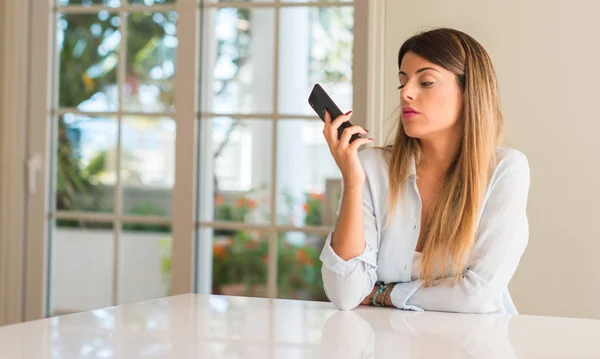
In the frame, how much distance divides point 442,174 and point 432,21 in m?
0.88

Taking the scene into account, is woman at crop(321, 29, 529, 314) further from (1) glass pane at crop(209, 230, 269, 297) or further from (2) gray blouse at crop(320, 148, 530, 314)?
(1) glass pane at crop(209, 230, 269, 297)

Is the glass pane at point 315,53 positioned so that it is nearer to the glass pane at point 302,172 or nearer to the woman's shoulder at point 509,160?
Result: the glass pane at point 302,172

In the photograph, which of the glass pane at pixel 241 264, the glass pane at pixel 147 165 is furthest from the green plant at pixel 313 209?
the glass pane at pixel 147 165

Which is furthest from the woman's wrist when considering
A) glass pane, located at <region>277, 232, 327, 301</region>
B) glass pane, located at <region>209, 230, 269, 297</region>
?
glass pane, located at <region>209, 230, 269, 297</region>

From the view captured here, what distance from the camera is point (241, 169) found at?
593 cm

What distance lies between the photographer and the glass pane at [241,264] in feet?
18.7

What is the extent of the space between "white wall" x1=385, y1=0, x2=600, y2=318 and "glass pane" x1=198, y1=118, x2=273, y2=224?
318 cm

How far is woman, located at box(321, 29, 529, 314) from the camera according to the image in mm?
1711

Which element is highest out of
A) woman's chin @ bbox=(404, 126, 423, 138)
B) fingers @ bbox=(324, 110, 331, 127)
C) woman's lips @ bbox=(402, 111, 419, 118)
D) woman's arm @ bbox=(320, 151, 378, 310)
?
woman's lips @ bbox=(402, 111, 419, 118)

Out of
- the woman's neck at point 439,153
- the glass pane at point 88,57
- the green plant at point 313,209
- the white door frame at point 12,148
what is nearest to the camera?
the woman's neck at point 439,153

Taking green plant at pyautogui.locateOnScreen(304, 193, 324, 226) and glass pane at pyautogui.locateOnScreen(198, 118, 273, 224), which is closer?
green plant at pyautogui.locateOnScreen(304, 193, 324, 226)

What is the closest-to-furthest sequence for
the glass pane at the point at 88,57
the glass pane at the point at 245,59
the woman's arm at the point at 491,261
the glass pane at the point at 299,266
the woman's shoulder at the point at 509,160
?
the woman's arm at the point at 491,261, the woman's shoulder at the point at 509,160, the glass pane at the point at 299,266, the glass pane at the point at 245,59, the glass pane at the point at 88,57

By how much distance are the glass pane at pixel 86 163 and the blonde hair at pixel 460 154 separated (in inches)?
168

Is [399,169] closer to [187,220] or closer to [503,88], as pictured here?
[503,88]
